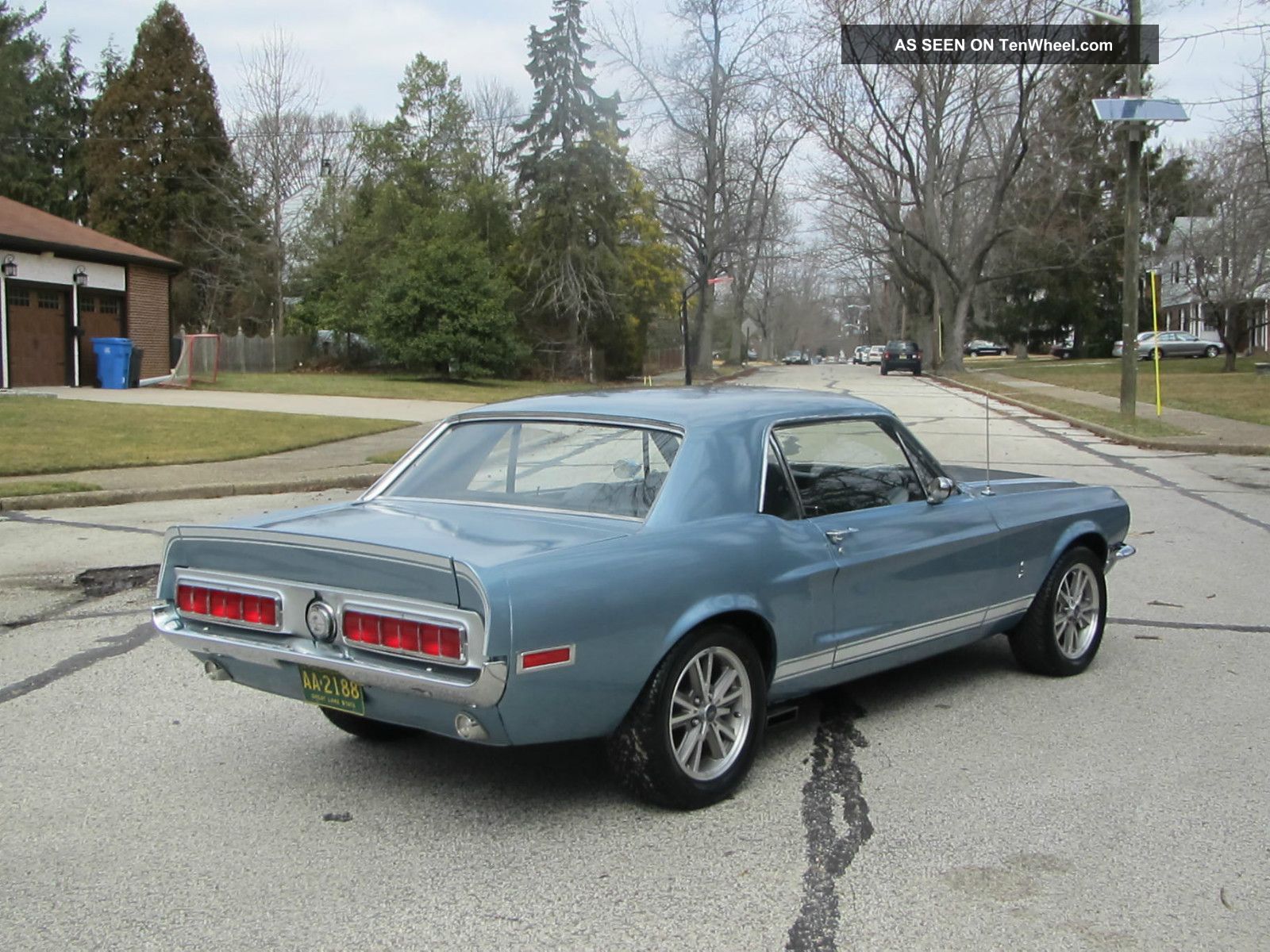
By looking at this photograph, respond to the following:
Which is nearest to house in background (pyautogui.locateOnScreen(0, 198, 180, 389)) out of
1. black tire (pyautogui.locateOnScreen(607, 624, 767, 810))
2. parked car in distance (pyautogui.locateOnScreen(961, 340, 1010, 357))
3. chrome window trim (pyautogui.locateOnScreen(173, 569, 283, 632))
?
chrome window trim (pyautogui.locateOnScreen(173, 569, 283, 632))

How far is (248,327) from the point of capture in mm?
57094

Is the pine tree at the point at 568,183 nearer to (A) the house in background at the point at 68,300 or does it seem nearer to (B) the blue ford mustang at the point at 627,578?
(A) the house in background at the point at 68,300

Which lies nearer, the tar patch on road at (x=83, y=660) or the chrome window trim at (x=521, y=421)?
the chrome window trim at (x=521, y=421)

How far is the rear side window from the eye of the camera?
5207 mm

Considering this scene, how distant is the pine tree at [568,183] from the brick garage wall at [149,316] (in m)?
12.1

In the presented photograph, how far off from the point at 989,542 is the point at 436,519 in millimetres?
2598

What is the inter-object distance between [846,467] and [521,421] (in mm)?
1466

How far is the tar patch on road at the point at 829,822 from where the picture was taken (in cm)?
354

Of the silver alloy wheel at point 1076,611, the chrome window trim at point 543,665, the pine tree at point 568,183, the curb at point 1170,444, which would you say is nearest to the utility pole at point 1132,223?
the curb at point 1170,444

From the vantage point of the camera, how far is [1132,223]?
21312mm

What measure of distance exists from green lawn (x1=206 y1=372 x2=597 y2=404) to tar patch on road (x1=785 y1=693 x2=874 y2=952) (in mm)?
23755

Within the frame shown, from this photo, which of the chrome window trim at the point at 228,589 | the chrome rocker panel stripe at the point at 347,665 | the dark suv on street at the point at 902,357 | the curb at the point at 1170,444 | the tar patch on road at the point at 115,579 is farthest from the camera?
the dark suv on street at the point at 902,357

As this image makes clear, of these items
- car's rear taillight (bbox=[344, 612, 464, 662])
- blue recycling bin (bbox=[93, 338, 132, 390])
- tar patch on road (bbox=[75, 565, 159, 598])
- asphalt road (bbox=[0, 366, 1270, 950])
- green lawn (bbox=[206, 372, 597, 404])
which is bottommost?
asphalt road (bbox=[0, 366, 1270, 950])

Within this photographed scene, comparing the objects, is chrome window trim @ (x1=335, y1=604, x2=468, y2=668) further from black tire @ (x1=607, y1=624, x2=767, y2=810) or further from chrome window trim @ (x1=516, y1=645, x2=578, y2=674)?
black tire @ (x1=607, y1=624, x2=767, y2=810)
